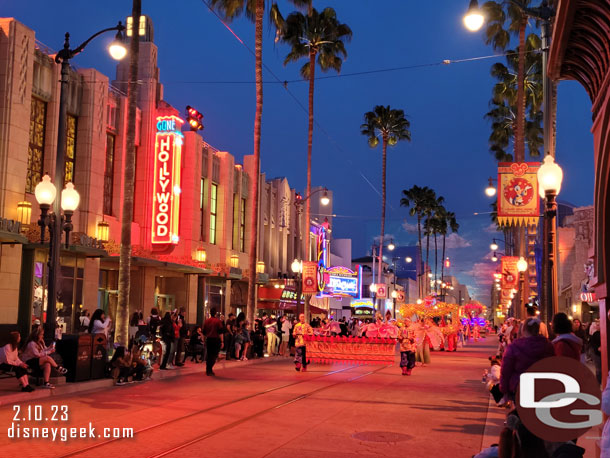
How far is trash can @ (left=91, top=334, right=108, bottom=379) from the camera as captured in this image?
17469mm

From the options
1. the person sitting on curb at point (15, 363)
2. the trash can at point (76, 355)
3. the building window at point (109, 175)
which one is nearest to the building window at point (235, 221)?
the building window at point (109, 175)

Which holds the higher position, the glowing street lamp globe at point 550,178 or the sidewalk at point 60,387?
the glowing street lamp globe at point 550,178

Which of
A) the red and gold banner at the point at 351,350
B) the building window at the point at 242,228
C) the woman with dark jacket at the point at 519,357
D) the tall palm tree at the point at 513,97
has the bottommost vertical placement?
the red and gold banner at the point at 351,350

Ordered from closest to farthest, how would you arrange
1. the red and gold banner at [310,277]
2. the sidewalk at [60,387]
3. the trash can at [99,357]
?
the sidewalk at [60,387] < the trash can at [99,357] < the red and gold banner at [310,277]

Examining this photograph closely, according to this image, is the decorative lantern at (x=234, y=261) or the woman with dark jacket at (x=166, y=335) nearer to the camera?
the woman with dark jacket at (x=166, y=335)

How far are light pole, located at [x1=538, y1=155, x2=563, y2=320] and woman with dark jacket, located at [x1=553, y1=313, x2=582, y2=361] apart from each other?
553 centimetres

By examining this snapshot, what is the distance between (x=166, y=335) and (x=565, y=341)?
615 inches

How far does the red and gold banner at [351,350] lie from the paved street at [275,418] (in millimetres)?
6317

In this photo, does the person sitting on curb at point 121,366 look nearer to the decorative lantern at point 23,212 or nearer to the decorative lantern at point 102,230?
the decorative lantern at point 23,212

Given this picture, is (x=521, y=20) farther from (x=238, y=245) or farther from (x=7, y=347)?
(x=7, y=347)

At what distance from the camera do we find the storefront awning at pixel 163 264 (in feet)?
90.7

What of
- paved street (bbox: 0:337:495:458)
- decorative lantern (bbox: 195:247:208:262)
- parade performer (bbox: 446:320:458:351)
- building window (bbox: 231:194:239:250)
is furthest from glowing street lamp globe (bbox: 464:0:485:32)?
building window (bbox: 231:194:239:250)

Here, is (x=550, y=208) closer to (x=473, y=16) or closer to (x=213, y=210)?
(x=473, y=16)

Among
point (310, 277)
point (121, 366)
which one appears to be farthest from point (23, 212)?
point (310, 277)
